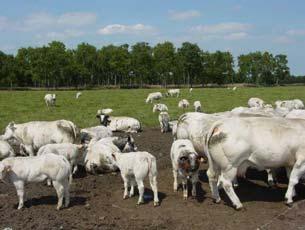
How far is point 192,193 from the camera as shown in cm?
1157

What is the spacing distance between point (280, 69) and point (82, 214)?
140 meters

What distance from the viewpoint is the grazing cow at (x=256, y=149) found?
1060 cm

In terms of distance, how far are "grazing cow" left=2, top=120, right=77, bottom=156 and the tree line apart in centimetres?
9093

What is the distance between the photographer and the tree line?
107875 mm

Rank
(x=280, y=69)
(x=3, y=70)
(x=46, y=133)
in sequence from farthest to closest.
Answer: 1. (x=280, y=69)
2. (x=3, y=70)
3. (x=46, y=133)

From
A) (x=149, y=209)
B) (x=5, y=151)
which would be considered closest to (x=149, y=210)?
(x=149, y=209)

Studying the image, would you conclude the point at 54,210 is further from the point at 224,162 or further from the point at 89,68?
the point at 89,68

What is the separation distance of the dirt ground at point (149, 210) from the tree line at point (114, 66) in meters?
95.8

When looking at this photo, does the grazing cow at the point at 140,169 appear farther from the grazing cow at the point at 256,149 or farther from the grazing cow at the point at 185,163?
the grazing cow at the point at 256,149

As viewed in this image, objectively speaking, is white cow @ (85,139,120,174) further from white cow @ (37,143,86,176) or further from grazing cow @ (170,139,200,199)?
grazing cow @ (170,139,200,199)

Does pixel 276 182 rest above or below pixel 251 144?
below

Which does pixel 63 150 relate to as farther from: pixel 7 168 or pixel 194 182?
pixel 194 182

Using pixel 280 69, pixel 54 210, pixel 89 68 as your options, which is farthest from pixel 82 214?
pixel 280 69

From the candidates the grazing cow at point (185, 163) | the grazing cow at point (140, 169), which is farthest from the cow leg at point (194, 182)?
the grazing cow at point (140, 169)
